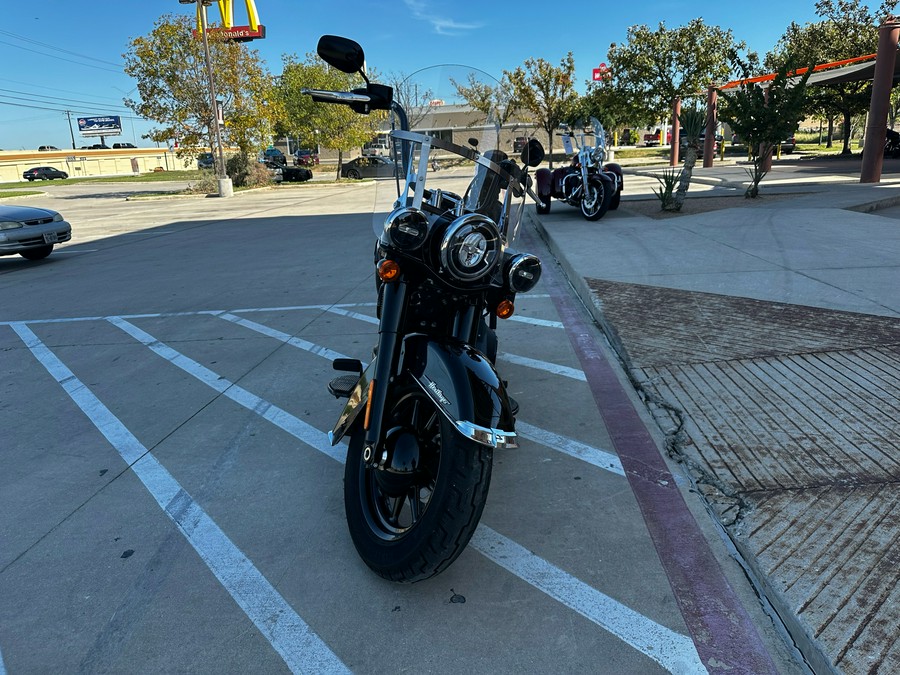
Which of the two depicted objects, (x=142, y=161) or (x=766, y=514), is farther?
(x=142, y=161)

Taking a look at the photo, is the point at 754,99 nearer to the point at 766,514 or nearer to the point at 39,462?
the point at 766,514

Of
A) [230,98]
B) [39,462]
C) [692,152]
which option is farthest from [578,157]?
[230,98]

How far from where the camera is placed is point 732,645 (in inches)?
88.1

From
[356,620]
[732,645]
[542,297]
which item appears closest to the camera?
[732,645]

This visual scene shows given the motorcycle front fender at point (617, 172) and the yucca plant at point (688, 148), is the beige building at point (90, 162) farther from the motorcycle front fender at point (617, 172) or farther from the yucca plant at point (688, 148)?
the yucca plant at point (688, 148)

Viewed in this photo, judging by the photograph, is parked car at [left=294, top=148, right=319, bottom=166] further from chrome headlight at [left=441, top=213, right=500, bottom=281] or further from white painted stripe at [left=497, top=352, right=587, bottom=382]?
chrome headlight at [left=441, top=213, right=500, bottom=281]

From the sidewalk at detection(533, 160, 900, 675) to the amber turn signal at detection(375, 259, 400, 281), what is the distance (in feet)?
6.12

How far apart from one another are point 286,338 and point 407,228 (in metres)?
3.77

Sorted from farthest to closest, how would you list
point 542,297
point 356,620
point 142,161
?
point 142,161 → point 542,297 → point 356,620

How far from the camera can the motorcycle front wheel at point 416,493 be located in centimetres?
238

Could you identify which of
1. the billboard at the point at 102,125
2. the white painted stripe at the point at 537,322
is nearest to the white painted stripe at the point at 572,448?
the white painted stripe at the point at 537,322

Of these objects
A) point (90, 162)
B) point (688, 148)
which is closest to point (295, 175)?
point (688, 148)

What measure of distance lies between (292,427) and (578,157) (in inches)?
406

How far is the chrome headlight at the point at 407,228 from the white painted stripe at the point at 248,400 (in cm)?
160
